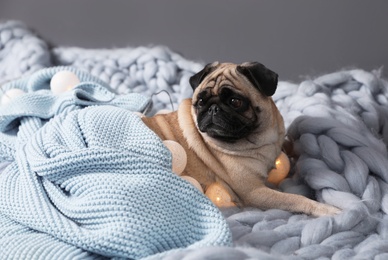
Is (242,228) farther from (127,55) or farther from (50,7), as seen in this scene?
(50,7)

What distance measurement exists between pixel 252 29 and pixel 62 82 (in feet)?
2.08

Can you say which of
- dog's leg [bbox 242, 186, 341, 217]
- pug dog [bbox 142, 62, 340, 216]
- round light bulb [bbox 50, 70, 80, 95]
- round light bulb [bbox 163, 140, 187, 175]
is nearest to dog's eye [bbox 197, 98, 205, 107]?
pug dog [bbox 142, 62, 340, 216]

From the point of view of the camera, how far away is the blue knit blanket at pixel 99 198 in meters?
1.02

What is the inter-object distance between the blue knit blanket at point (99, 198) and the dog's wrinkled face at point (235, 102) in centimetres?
18

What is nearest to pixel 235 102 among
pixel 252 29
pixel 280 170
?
pixel 280 170

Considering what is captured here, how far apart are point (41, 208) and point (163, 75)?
91cm

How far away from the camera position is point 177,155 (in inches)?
53.2

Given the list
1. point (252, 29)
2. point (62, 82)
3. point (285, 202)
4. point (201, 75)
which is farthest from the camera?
point (252, 29)

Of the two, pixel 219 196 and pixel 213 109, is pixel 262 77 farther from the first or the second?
pixel 219 196

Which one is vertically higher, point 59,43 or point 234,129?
point 234,129

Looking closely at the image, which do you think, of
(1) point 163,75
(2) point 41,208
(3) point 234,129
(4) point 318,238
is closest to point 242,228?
(4) point 318,238

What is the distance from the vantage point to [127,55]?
2.06 meters

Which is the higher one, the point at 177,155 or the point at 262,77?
the point at 262,77

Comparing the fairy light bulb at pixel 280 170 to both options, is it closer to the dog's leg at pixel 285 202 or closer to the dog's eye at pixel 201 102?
the dog's leg at pixel 285 202
